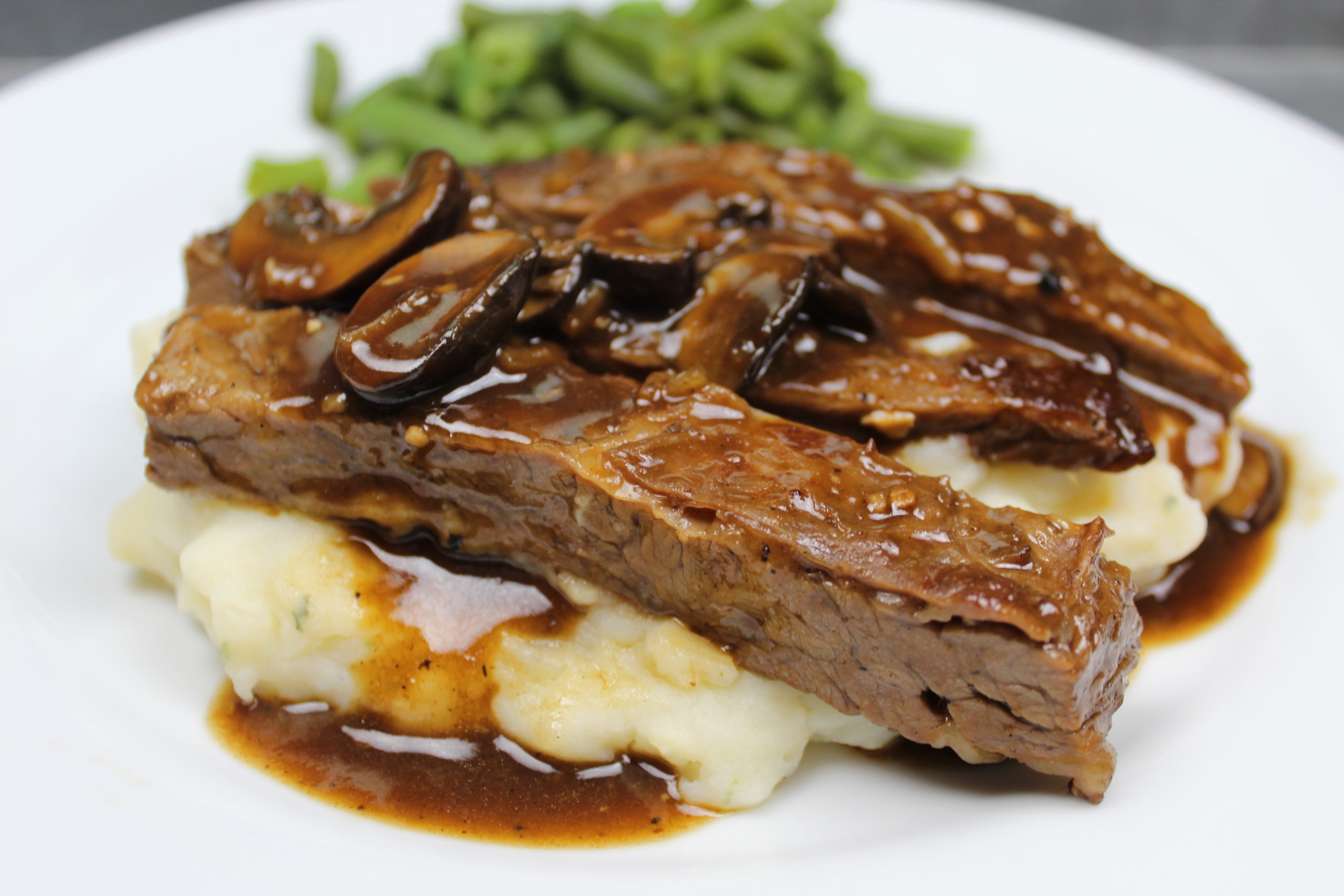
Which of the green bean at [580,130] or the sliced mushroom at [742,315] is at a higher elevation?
the sliced mushroom at [742,315]

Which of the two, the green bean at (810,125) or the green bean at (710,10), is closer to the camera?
the green bean at (810,125)

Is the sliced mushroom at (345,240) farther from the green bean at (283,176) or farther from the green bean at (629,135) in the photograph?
the green bean at (629,135)

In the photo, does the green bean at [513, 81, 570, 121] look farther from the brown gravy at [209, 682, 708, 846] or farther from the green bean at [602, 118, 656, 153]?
the brown gravy at [209, 682, 708, 846]

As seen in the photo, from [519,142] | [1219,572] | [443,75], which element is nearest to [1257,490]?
[1219,572]

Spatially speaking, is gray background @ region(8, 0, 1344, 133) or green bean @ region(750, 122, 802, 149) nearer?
green bean @ region(750, 122, 802, 149)

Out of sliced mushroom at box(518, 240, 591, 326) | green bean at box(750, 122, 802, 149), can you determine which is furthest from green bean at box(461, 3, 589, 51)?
sliced mushroom at box(518, 240, 591, 326)

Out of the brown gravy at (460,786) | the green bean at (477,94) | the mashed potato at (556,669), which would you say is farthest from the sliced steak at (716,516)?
the green bean at (477,94)
